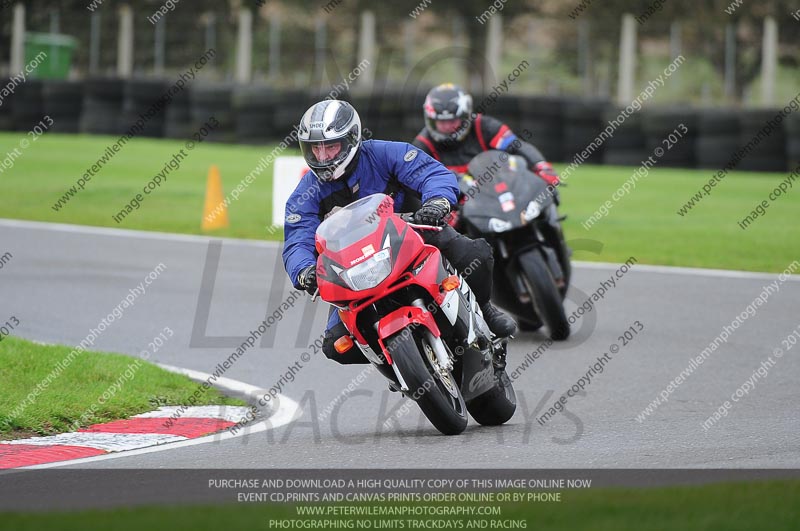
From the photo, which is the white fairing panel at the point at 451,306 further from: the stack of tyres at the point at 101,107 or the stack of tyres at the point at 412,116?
the stack of tyres at the point at 101,107

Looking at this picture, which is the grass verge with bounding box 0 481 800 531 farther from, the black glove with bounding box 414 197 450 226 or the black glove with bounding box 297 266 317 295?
the black glove with bounding box 414 197 450 226

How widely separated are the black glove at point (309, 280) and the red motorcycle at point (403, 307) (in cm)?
18

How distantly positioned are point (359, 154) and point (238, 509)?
2.69 m

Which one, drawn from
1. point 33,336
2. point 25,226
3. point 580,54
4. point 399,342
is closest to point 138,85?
point 580,54

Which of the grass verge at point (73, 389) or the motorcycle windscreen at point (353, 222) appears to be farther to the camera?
the grass verge at point (73, 389)

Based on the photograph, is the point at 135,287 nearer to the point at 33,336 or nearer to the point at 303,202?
the point at 33,336

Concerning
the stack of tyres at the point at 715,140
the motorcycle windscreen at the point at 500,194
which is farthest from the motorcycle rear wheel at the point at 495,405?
the stack of tyres at the point at 715,140

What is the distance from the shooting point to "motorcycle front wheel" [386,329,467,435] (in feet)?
20.5

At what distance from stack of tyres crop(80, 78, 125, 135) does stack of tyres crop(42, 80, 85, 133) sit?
0.17m

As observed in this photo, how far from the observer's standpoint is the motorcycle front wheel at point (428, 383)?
6.25 metres

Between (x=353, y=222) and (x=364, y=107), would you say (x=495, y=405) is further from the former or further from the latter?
(x=364, y=107)

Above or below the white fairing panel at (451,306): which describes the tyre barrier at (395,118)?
below

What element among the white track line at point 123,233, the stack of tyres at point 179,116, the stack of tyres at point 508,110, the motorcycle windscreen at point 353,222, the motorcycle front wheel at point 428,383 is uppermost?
the motorcycle windscreen at point 353,222

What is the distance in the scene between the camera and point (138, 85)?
27.8 metres
